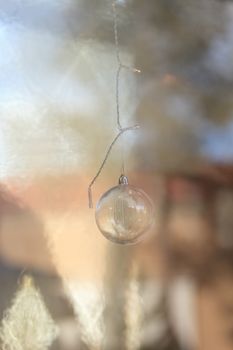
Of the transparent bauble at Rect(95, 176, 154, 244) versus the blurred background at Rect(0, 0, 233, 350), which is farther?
the blurred background at Rect(0, 0, 233, 350)

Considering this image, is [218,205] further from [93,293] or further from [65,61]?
[65,61]

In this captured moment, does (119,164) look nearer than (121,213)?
No

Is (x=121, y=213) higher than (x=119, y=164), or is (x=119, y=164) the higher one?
(x=121, y=213)

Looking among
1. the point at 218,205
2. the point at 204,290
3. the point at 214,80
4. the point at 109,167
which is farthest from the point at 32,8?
the point at 204,290

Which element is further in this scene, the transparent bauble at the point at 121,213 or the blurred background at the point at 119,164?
the blurred background at the point at 119,164
